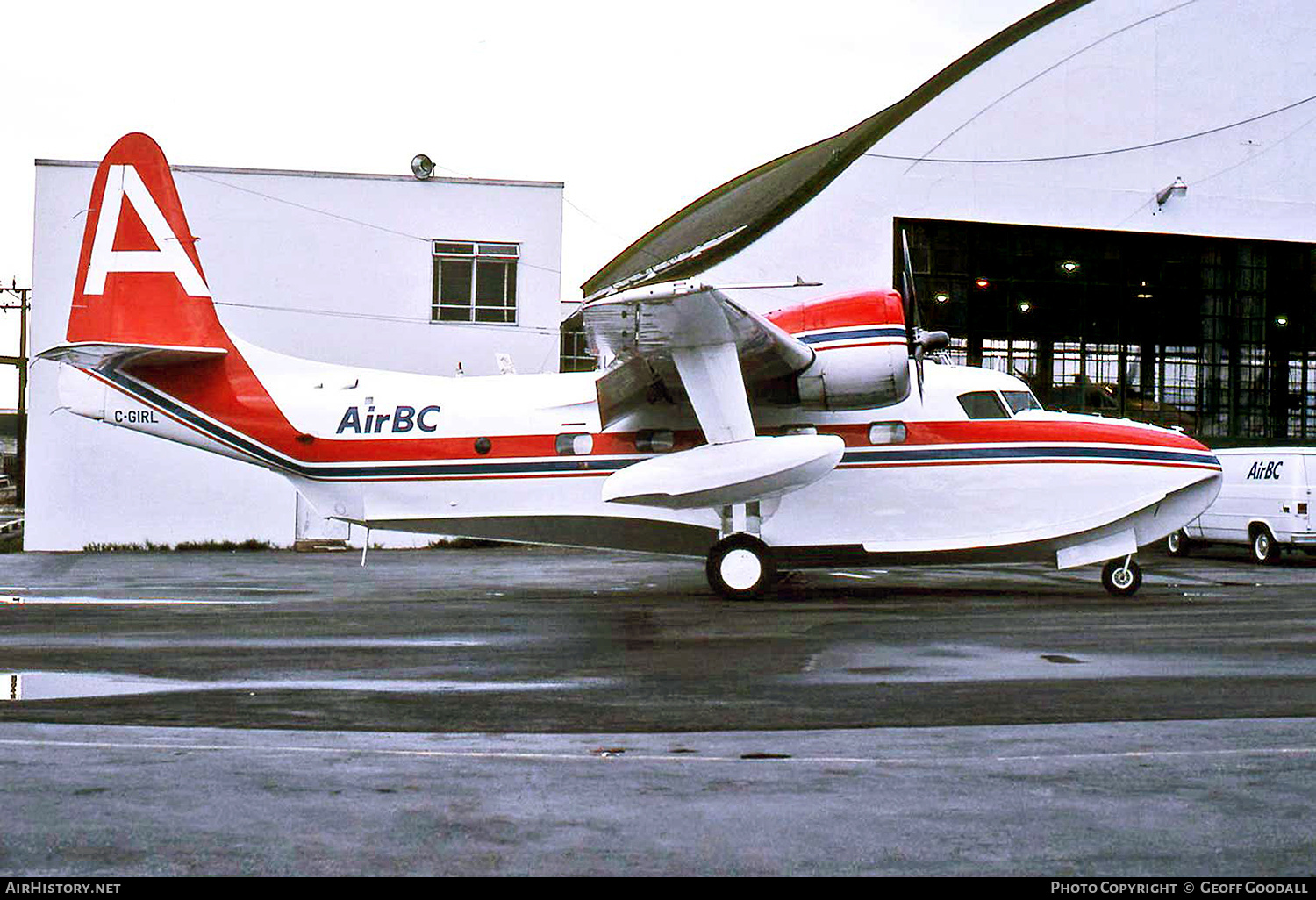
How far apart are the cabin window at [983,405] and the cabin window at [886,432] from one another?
32.8 inches

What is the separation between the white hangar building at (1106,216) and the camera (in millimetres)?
29078

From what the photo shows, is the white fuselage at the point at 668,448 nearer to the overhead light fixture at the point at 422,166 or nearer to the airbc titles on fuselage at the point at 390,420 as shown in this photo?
the airbc titles on fuselage at the point at 390,420

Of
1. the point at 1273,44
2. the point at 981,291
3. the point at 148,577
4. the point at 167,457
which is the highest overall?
the point at 1273,44

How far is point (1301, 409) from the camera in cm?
3178

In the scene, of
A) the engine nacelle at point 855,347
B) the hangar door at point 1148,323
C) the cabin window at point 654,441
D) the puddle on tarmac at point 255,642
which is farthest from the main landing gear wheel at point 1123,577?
the hangar door at point 1148,323

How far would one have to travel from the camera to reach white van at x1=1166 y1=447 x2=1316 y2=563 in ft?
66.6

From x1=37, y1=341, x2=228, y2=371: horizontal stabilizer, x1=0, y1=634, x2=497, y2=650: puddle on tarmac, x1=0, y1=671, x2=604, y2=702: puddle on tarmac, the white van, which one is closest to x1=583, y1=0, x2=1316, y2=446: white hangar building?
the white van

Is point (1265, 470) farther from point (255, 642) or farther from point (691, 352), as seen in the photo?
point (255, 642)

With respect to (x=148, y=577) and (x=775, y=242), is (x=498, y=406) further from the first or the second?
(x=775, y=242)

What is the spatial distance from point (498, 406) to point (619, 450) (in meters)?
1.63

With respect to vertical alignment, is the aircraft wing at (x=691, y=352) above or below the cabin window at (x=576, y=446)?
above

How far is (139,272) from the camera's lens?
15.1m

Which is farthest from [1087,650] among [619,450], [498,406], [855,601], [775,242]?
[775,242]

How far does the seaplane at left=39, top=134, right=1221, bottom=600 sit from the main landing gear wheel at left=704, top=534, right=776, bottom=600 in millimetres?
23
